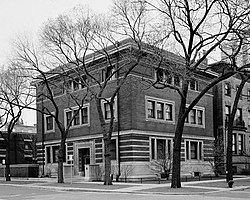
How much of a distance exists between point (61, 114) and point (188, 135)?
1440 centimetres

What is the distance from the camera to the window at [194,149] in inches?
1817

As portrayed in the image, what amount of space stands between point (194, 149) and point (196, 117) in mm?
3550

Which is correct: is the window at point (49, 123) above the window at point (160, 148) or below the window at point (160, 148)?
above

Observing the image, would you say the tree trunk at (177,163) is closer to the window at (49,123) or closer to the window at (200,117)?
the window at (200,117)

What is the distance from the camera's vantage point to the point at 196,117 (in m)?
47.9

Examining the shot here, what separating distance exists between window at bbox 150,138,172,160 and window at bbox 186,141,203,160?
3.71 meters

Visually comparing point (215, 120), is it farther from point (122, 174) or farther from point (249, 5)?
point (249, 5)

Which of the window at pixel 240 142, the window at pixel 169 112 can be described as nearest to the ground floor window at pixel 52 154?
the window at pixel 169 112

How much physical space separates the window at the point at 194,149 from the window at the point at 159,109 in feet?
13.7

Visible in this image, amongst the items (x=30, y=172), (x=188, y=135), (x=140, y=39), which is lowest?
(x=30, y=172)

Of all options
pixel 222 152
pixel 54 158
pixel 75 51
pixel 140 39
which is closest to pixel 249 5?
pixel 140 39

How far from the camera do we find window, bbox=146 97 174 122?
41.6m

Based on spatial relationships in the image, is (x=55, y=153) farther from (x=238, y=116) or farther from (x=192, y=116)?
(x=238, y=116)

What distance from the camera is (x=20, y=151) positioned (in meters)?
75.2
